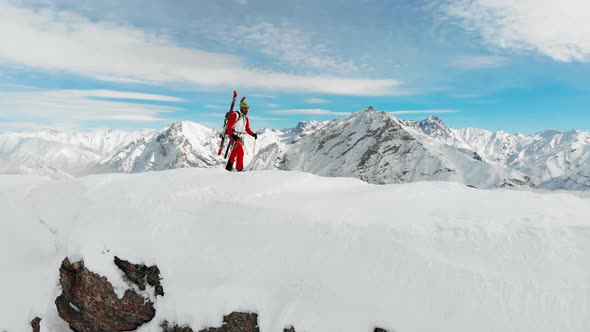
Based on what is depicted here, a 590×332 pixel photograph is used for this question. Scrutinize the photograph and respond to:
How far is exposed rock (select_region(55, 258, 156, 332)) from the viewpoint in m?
10.6

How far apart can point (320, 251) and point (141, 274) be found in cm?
572

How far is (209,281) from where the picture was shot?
32.9ft

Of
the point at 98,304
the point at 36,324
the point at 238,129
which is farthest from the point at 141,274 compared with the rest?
the point at 238,129

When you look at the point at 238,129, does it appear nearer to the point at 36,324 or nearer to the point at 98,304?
→ the point at 98,304

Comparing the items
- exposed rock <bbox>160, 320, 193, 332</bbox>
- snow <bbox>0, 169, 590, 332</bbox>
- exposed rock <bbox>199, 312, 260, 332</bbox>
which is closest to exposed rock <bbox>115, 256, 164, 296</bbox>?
snow <bbox>0, 169, 590, 332</bbox>

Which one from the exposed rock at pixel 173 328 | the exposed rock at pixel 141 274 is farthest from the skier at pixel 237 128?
the exposed rock at pixel 173 328

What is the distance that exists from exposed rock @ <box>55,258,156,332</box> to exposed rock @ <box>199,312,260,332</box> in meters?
2.66

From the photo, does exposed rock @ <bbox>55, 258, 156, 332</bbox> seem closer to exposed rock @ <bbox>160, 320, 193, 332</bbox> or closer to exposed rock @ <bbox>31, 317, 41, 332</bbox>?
exposed rock @ <bbox>160, 320, 193, 332</bbox>

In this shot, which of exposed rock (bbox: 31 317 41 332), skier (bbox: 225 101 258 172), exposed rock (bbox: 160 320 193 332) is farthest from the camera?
skier (bbox: 225 101 258 172)

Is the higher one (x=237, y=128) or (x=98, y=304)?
(x=237, y=128)

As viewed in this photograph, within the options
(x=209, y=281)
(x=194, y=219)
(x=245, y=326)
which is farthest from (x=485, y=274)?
(x=194, y=219)

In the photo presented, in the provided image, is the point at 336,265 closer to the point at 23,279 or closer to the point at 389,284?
the point at 389,284

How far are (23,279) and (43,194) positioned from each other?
508 centimetres

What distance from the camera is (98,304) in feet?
35.3
